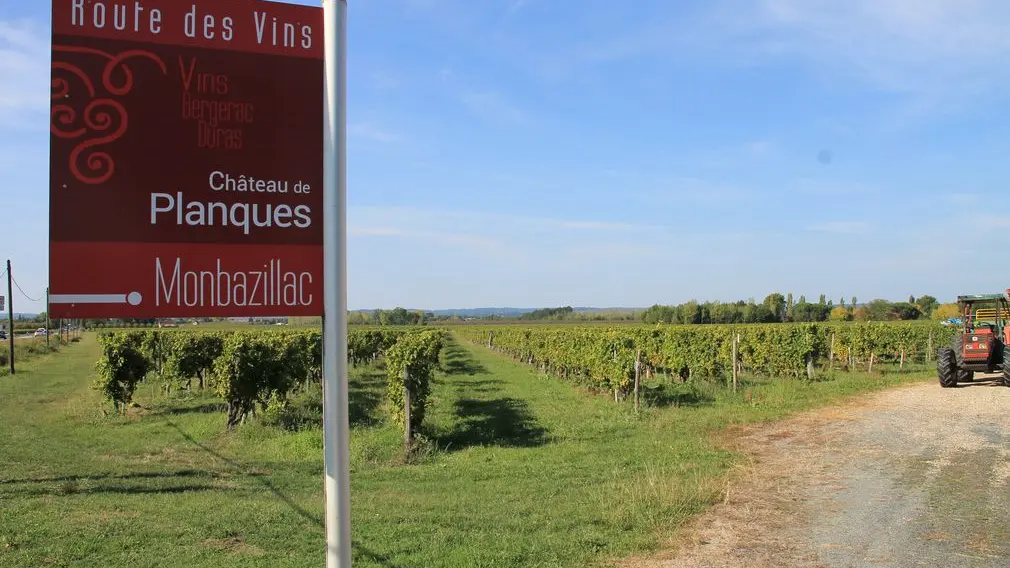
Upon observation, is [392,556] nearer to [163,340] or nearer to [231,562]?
[231,562]

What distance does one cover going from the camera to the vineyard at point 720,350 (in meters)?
18.5

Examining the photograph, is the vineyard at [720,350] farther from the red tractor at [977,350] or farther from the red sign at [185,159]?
the red sign at [185,159]

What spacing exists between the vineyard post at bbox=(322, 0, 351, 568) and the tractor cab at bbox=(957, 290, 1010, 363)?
19.5 meters

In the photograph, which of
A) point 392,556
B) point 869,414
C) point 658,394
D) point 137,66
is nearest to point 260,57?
point 137,66

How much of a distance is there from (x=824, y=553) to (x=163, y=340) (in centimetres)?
2630

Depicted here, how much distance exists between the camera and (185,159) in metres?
2.40

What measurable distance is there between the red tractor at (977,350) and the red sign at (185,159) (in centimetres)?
1899

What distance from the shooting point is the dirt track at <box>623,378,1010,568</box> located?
511cm

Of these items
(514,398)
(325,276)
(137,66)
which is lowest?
Result: (514,398)

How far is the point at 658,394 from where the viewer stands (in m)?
17.7

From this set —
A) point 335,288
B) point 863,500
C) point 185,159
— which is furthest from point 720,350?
point 185,159

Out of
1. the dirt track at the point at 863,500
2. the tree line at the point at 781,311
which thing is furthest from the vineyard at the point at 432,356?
the tree line at the point at 781,311

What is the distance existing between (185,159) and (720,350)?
22878 millimetres

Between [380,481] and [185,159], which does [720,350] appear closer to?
[380,481]
